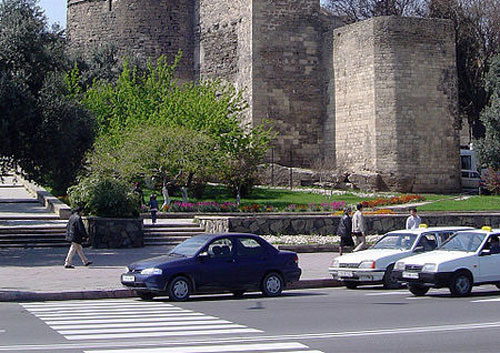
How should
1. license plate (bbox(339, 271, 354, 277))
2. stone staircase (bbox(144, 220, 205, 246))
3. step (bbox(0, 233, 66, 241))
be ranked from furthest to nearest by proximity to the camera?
stone staircase (bbox(144, 220, 205, 246)) < step (bbox(0, 233, 66, 241)) < license plate (bbox(339, 271, 354, 277))

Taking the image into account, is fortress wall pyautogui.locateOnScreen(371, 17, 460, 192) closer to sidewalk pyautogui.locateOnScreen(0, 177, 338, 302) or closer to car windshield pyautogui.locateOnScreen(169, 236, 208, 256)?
sidewalk pyautogui.locateOnScreen(0, 177, 338, 302)

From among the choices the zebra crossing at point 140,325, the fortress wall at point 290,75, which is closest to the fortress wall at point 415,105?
the fortress wall at point 290,75

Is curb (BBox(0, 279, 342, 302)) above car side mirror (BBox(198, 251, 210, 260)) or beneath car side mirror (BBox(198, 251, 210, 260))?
beneath

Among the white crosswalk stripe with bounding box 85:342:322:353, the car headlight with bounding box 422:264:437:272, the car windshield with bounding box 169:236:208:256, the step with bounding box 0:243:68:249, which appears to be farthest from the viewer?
the step with bounding box 0:243:68:249

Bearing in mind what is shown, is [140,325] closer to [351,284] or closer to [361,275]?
[361,275]

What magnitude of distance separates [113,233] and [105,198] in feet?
3.39

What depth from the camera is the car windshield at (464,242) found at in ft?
51.1

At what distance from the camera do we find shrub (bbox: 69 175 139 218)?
23705mm

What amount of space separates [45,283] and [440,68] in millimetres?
28081

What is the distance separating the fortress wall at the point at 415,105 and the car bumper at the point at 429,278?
24144 mm

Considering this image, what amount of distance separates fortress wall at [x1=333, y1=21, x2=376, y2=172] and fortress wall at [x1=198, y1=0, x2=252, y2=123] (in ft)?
14.6

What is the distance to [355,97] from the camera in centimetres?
4062

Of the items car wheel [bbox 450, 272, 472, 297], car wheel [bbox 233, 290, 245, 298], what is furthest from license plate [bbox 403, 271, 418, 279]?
car wheel [bbox 233, 290, 245, 298]

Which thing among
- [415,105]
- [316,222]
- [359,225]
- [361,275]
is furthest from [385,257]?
[415,105]
